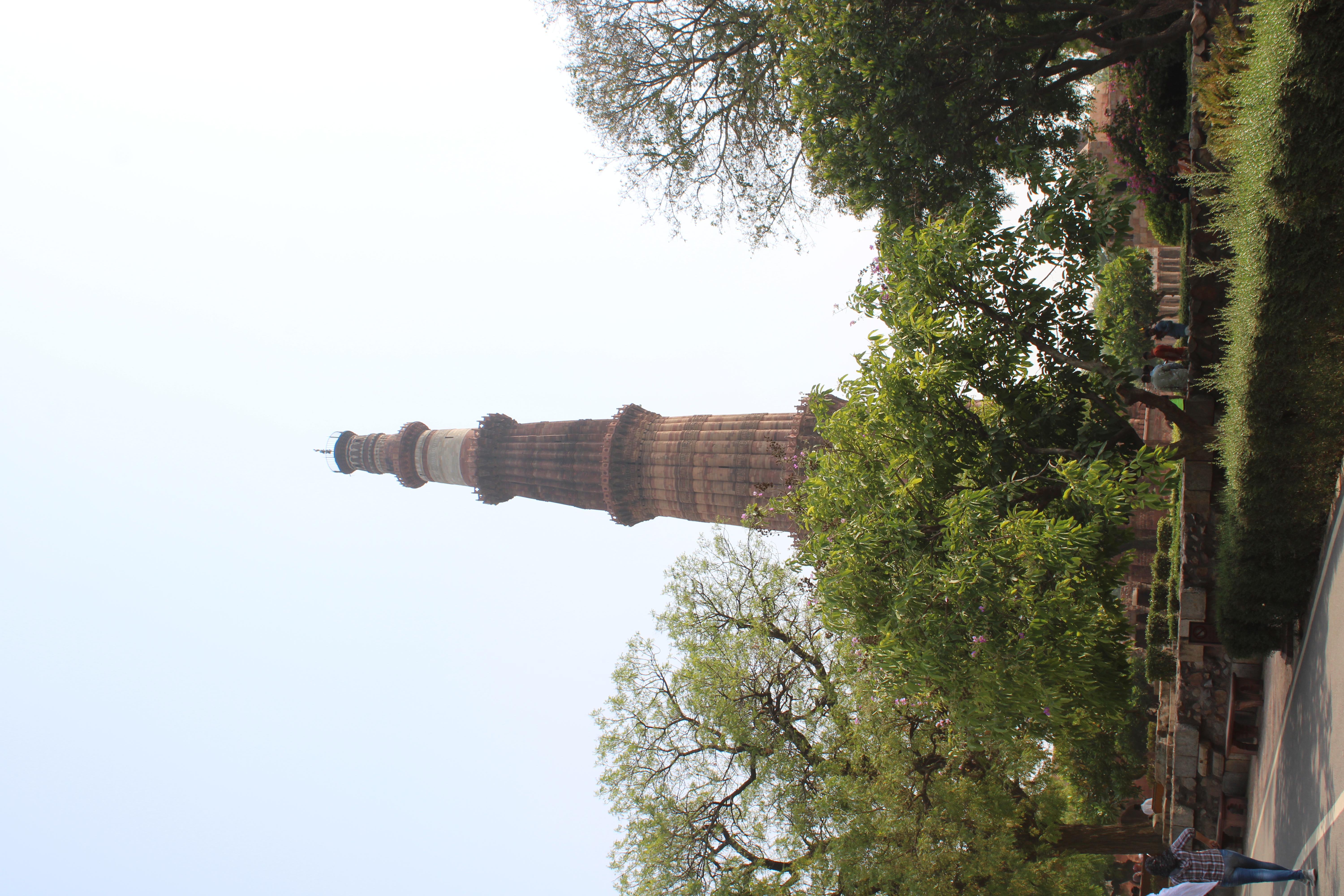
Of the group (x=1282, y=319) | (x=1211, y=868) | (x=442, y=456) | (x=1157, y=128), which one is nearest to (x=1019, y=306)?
(x=1282, y=319)

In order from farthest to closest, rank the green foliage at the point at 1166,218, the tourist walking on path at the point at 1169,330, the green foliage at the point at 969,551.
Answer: the green foliage at the point at 1166,218 < the tourist walking on path at the point at 1169,330 < the green foliage at the point at 969,551

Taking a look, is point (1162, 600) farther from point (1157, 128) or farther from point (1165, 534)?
point (1157, 128)

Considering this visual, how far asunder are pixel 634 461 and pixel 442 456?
1243cm

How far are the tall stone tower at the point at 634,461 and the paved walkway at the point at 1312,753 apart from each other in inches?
533

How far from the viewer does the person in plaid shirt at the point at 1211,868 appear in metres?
8.02

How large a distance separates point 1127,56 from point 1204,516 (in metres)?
10.6

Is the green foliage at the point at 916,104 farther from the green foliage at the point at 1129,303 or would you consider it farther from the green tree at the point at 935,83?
the green foliage at the point at 1129,303

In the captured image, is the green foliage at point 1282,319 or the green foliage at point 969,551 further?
the green foliage at point 969,551

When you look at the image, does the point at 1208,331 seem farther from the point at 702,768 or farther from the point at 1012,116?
the point at 702,768

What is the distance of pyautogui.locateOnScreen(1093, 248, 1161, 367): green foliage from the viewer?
24594mm

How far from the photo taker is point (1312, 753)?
8188 millimetres

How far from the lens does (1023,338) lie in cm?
1252

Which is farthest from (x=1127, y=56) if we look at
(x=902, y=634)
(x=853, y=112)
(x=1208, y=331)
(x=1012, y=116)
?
(x=902, y=634)

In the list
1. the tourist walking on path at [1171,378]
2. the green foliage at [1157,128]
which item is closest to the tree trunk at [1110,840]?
the tourist walking on path at [1171,378]
